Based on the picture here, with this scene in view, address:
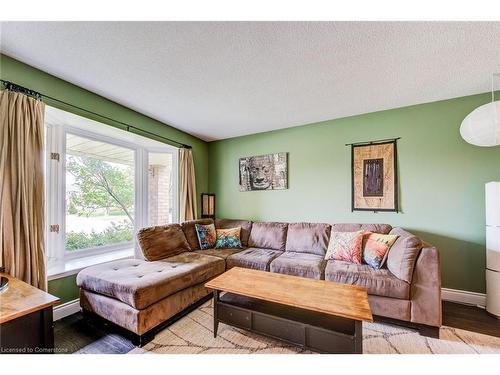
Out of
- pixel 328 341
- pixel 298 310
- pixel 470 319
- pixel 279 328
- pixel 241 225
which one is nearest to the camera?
pixel 328 341

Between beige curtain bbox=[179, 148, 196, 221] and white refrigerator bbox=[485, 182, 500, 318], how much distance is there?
376 cm

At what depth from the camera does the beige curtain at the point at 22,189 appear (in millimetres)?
1700

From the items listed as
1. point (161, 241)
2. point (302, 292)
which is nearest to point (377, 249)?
point (302, 292)

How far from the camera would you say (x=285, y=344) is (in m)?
1.68

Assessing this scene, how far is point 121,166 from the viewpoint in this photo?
9.93 feet

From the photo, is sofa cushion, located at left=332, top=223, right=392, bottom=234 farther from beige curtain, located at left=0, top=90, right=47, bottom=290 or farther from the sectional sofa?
beige curtain, located at left=0, top=90, right=47, bottom=290

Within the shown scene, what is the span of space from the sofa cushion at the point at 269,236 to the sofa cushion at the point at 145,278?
857 mm

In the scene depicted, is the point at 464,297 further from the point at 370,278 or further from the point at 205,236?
the point at 205,236

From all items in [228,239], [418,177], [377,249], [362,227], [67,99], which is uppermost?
[67,99]

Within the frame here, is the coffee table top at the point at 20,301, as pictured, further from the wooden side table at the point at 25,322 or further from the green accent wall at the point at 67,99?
Result: the green accent wall at the point at 67,99

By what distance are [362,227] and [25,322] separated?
10.2 feet

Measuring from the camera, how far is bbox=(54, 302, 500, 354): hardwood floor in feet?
5.47
